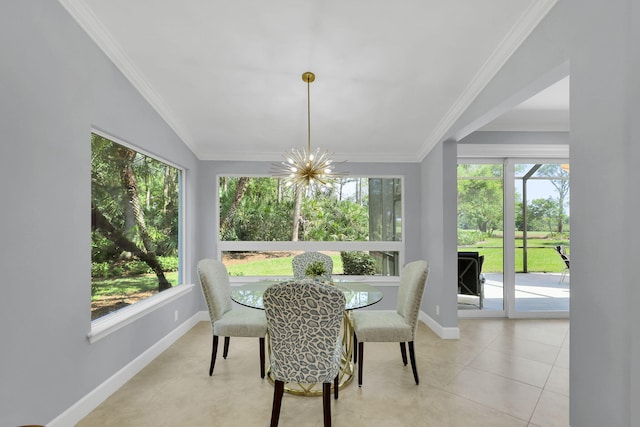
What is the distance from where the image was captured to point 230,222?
15.3 feet

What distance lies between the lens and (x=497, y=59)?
2.54 meters

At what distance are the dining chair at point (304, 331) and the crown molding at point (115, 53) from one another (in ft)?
7.21

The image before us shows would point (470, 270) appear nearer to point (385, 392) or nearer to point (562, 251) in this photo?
point (562, 251)

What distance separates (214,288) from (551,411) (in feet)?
8.84

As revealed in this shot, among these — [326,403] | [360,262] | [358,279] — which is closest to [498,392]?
[326,403]

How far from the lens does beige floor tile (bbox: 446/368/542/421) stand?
231cm

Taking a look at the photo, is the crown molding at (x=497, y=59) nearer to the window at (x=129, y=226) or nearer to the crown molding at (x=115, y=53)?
the crown molding at (x=115, y=53)

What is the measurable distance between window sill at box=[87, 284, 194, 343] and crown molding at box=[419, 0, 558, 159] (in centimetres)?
355

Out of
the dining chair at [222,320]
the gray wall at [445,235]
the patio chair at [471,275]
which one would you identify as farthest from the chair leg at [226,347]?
the patio chair at [471,275]
